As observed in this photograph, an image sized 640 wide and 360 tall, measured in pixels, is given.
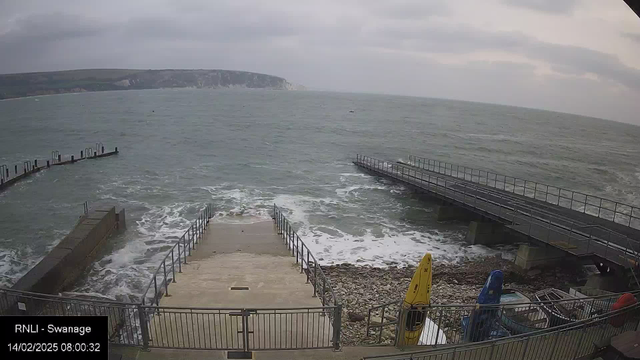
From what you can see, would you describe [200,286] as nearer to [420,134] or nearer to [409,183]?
[409,183]

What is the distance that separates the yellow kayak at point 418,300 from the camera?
8.47m

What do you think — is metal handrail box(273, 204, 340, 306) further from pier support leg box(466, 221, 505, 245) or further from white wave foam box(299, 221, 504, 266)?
pier support leg box(466, 221, 505, 245)

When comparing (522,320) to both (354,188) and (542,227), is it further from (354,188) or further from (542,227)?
(354,188)

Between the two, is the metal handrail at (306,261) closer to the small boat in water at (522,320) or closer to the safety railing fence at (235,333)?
the safety railing fence at (235,333)

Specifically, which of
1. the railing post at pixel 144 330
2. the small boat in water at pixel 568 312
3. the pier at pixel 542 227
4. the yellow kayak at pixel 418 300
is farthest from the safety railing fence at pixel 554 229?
the railing post at pixel 144 330

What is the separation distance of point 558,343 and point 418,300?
2.64 metres

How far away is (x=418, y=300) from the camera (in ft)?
27.9

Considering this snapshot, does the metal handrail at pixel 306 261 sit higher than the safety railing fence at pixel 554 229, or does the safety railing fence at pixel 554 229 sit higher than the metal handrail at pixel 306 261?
the safety railing fence at pixel 554 229

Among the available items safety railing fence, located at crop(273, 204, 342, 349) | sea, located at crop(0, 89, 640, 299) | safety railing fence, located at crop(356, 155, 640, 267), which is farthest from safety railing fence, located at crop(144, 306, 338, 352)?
safety railing fence, located at crop(356, 155, 640, 267)

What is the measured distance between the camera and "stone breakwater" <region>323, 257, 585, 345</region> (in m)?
15.9

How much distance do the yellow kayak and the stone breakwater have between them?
5.67 meters

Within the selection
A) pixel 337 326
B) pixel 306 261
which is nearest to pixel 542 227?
pixel 306 261

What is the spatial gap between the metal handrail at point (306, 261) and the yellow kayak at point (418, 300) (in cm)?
235

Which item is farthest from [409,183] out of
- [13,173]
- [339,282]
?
[13,173]
